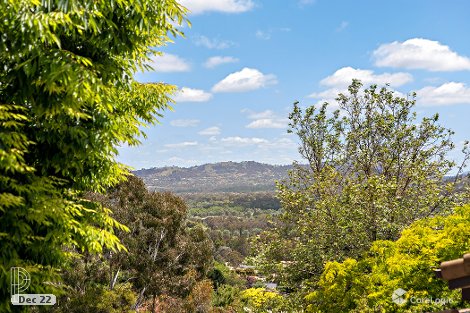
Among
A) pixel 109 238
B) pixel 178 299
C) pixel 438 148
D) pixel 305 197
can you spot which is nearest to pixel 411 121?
pixel 438 148

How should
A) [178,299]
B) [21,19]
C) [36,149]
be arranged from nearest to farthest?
[21,19], [36,149], [178,299]

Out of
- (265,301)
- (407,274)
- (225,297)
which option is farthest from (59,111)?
(225,297)

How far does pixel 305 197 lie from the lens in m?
19.6

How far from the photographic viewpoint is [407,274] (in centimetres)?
1109

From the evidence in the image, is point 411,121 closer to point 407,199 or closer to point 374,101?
point 374,101

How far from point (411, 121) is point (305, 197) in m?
7.21

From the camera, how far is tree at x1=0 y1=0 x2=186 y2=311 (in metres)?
6.01

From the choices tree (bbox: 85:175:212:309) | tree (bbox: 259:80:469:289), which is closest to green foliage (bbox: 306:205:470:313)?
tree (bbox: 259:80:469:289)

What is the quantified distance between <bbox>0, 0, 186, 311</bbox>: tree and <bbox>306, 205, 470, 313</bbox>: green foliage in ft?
26.2

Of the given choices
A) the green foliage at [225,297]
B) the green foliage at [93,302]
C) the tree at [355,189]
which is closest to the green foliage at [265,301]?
the tree at [355,189]

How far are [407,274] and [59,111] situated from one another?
10.1 meters
